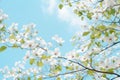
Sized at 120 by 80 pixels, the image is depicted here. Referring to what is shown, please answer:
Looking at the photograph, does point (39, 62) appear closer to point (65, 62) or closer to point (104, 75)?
point (65, 62)

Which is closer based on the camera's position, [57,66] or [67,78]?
[57,66]

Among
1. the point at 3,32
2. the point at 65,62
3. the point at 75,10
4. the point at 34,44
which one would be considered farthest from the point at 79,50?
the point at 75,10

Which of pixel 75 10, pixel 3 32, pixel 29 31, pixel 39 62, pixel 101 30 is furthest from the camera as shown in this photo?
pixel 75 10

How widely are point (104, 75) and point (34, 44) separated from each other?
117 cm

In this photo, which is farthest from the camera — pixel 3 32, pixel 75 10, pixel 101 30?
pixel 75 10

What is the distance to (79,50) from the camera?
4.82 meters

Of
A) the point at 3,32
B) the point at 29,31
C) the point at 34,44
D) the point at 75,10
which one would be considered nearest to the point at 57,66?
the point at 34,44

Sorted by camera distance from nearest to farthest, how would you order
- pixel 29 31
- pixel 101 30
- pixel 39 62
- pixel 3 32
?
pixel 101 30
pixel 39 62
pixel 29 31
pixel 3 32

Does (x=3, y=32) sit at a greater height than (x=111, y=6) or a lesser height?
greater

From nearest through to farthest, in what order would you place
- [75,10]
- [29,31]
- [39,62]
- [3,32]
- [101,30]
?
[101,30] → [39,62] → [29,31] → [3,32] → [75,10]

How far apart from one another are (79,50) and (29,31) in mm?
1071

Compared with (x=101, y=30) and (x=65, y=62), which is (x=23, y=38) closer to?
(x=65, y=62)

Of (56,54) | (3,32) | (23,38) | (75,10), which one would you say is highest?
(75,10)

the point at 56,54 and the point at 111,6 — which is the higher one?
the point at 111,6
